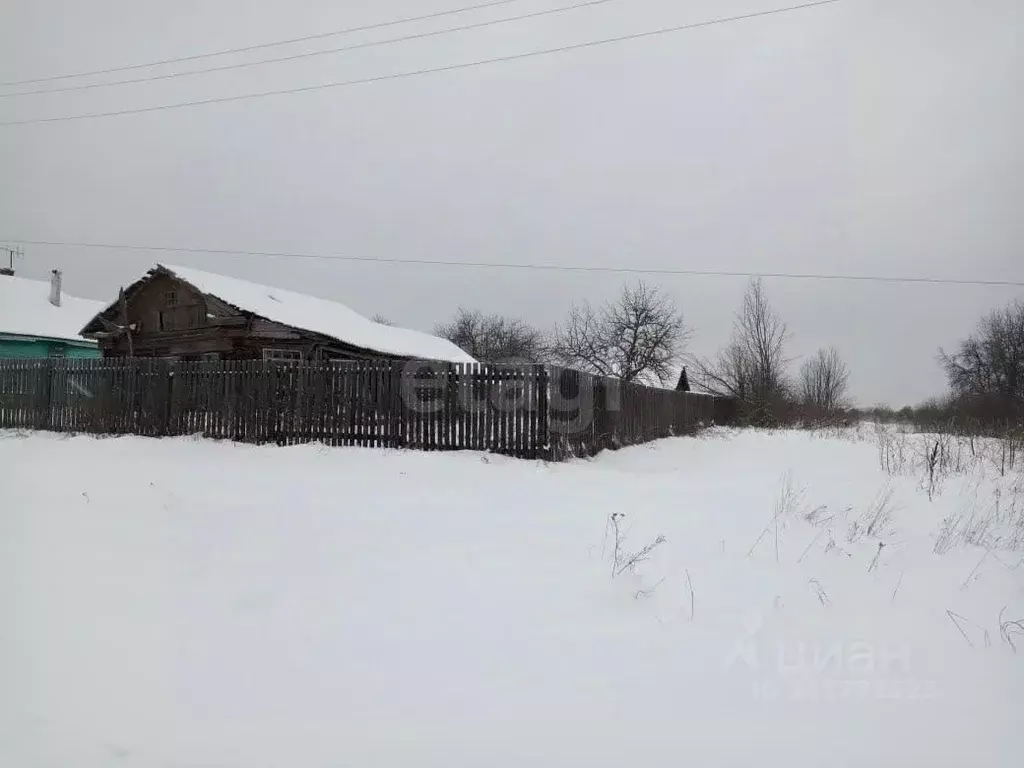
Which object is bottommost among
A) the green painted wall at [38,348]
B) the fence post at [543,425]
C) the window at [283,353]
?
the fence post at [543,425]

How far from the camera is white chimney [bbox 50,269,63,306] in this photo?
31844 mm

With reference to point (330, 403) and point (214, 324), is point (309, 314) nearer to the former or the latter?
point (214, 324)

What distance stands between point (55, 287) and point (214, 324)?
68.3ft

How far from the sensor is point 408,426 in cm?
991

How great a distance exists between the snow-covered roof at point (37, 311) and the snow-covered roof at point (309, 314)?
1135cm

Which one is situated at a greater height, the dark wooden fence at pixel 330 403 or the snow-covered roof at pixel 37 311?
the snow-covered roof at pixel 37 311

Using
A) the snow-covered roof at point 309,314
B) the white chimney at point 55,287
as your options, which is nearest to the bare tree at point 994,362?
the snow-covered roof at point 309,314

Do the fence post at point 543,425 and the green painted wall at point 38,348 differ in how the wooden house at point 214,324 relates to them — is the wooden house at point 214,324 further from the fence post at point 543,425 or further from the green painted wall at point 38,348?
the fence post at point 543,425

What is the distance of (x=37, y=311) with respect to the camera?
3022 centimetres

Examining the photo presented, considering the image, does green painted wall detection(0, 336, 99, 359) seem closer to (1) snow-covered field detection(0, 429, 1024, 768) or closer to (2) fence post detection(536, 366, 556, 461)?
(2) fence post detection(536, 366, 556, 461)

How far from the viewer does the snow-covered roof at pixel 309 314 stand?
19125mm

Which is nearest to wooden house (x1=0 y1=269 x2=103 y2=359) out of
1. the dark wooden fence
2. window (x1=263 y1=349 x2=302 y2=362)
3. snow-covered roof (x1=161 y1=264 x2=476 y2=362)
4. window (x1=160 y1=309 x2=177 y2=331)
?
window (x1=160 y1=309 x2=177 y2=331)

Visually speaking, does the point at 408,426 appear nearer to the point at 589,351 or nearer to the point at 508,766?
the point at 508,766

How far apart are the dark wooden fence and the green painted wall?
56.9 ft
